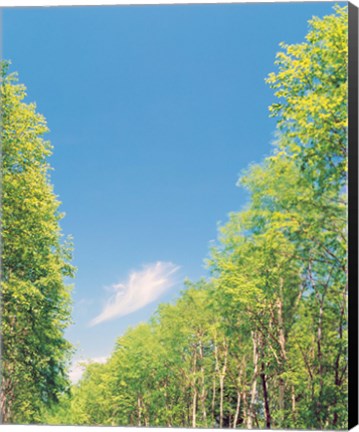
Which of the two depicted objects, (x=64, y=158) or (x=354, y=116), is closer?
(x=354, y=116)

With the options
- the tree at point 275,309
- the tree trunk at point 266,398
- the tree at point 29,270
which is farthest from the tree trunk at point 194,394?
the tree at point 29,270

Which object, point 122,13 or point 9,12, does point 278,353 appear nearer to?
point 122,13

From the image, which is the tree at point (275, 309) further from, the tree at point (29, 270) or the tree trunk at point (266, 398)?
the tree at point (29, 270)

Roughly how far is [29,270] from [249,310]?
2.72 meters

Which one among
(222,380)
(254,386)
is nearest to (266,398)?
(254,386)

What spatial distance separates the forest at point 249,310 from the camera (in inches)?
363

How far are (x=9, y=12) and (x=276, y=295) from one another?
14.4ft

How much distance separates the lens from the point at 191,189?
972 cm

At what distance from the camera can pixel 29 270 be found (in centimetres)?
1058

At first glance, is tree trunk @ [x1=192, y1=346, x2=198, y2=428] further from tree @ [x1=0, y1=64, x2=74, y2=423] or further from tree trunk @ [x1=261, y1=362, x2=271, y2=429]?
tree @ [x1=0, y1=64, x2=74, y2=423]

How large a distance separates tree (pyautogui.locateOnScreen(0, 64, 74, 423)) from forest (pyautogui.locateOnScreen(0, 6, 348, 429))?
0.07 ft

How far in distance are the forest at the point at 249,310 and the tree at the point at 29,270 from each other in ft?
0.07

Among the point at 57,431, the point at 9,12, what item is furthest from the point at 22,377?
the point at 9,12

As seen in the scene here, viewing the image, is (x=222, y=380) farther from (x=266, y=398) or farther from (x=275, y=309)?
(x=275, y=309)
